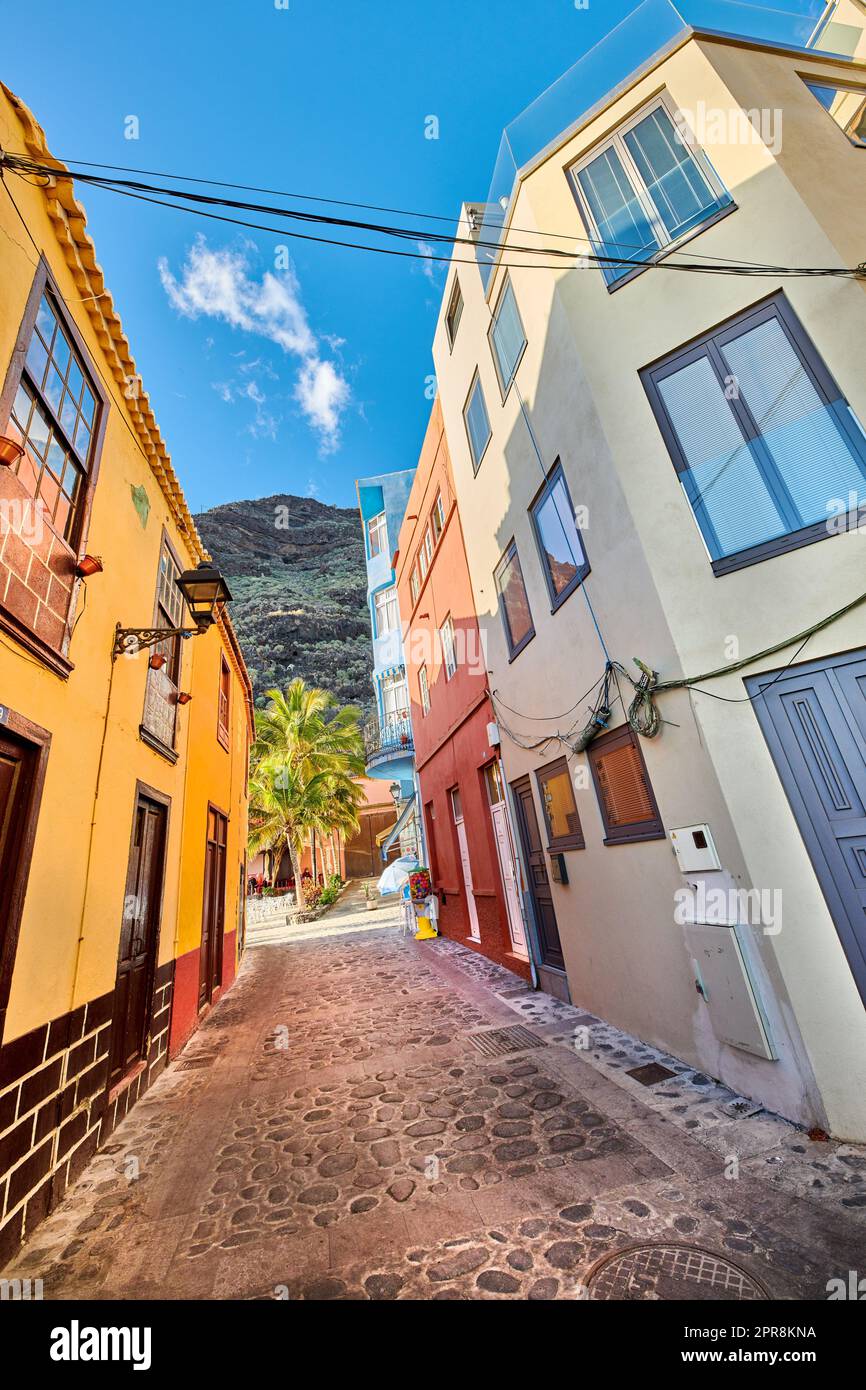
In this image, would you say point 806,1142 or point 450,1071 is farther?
point 450,1071

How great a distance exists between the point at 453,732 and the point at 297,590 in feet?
210

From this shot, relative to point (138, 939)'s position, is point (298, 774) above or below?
above

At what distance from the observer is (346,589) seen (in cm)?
7100

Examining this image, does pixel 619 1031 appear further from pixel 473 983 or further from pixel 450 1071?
pixel 473 983

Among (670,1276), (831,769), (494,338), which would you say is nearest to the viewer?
(670,1276)

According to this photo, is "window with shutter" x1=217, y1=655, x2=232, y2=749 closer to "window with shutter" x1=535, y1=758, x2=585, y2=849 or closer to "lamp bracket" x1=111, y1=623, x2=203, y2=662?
"lamp bracket" x1=111, y1=623, x2=203, y2=662

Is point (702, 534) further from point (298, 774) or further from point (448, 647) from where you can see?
point (298, 774)

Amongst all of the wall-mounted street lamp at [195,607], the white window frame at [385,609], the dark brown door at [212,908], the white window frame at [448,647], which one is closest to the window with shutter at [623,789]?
the wall-mounted street lamp at [195,607]

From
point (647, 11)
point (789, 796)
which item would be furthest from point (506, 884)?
point (647, 11)

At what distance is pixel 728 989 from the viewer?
3.85 meters

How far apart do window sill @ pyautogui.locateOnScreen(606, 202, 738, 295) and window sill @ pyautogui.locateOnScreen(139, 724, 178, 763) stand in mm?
6553

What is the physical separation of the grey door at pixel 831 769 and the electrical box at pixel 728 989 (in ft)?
2.08

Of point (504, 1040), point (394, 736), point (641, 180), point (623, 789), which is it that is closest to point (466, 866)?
point (504, 1040)
